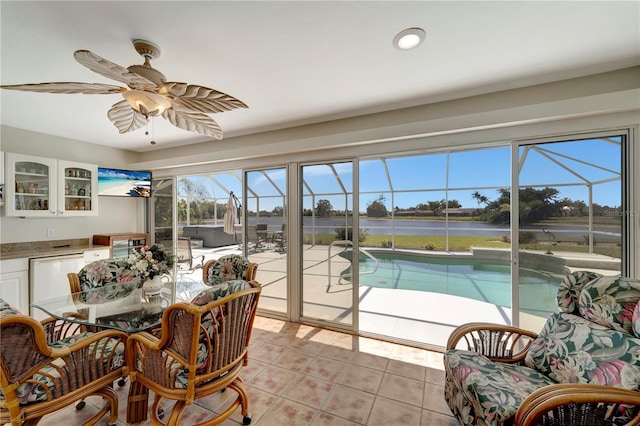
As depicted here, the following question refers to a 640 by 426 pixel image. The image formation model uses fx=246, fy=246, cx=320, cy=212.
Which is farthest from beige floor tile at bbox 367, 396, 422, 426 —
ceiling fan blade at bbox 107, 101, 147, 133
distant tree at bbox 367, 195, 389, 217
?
distant tree at bbox 367, 195, 389, 217


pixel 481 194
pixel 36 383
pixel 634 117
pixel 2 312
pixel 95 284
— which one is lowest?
pixel 36 383

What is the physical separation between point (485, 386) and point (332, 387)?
3.97 feet

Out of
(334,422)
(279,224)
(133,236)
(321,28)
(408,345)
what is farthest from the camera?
(133,236)

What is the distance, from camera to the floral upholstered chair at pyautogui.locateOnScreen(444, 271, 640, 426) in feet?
3.48

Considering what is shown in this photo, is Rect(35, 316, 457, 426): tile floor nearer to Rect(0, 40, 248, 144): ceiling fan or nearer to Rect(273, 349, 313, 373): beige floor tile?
Rect(273, 349, 313, 373): beige floor tile

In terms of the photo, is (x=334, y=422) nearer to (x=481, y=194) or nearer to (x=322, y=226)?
(x=322, y=226)

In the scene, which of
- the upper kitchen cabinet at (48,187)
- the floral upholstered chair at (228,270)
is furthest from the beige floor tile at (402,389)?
the upper kitchen cabinet at (48,187)

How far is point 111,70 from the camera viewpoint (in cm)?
128

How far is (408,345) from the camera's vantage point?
9.16 ft

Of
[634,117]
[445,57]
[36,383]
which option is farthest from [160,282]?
[634,117]

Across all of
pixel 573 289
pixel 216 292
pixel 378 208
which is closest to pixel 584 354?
pixel 573 289

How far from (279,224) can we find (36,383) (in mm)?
2566

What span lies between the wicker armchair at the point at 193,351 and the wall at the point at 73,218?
337 centimetres

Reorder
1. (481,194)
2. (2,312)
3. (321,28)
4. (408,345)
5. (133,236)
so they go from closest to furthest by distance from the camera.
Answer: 1. (2,312)
2. (321,28)
3. (408,345)
4. (133,236)
5. (481,194)
